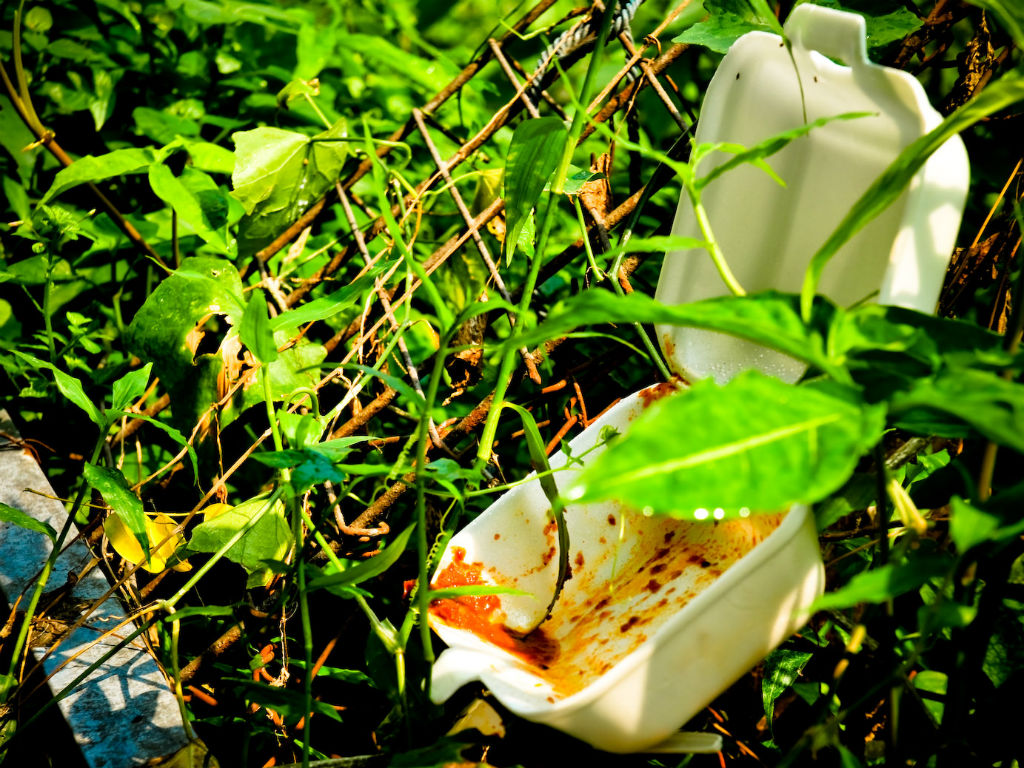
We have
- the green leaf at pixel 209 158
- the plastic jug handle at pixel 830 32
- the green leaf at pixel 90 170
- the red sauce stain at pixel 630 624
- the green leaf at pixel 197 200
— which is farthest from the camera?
the green leaf at pixel 209 158

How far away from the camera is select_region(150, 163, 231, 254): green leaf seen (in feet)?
3.42

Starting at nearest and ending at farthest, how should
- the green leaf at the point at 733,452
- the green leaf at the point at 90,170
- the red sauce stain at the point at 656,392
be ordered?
the green leaf at the point at 733,452 → the red sauce stain at the point at 656,392 → the green leaf at the point at 90,170

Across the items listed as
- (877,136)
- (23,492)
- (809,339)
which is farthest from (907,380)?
(23,492)

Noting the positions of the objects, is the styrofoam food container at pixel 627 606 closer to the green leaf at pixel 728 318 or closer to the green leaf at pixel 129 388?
the green leaf at pixel 728 318

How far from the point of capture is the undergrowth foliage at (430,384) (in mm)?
438

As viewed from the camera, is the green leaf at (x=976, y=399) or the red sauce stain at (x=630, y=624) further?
the red sauce stain at (x=630, y=624)

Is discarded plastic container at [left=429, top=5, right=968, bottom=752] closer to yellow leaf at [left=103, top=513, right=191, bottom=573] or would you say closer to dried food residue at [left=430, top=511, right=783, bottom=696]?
dried food residue at [left=430, top=511, right=783, bottom=696]

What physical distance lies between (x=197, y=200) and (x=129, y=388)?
41 centimetres

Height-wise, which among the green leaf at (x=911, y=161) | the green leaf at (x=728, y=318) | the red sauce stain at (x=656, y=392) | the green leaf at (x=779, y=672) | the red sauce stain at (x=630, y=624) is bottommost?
the green leaf at (x=779, y=672)

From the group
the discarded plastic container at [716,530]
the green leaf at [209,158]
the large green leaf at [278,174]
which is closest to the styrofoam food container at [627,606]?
the discarded plastic container at [716,530]

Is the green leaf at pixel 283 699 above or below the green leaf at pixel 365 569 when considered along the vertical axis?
below

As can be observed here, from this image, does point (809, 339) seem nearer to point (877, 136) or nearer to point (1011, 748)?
point (877, 136)

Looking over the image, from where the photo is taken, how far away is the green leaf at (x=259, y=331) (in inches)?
25.9

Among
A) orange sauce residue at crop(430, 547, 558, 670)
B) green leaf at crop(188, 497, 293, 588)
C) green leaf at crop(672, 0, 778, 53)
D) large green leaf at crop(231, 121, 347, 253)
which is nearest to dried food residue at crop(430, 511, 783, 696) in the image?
orange sauce residue at crop(430, 547, 558, 670)
